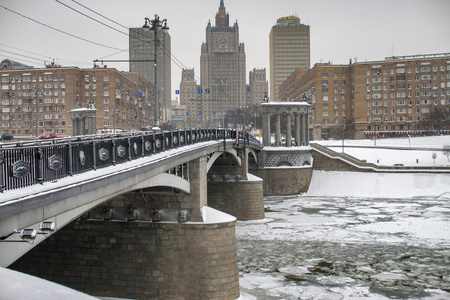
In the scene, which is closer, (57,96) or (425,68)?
(57,96)

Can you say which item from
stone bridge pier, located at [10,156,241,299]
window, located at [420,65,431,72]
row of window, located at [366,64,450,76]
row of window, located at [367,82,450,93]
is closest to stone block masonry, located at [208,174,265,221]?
stone bridge pier, located at [10,156,241,299]

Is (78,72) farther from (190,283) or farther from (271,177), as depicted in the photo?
(190,283)

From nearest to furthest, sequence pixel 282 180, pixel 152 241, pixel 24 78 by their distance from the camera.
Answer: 1. pixel 152 241
2. pixel 282 180
3. pixel 24 78

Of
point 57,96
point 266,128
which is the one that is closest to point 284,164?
point 266,128

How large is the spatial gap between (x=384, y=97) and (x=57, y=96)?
5926cm

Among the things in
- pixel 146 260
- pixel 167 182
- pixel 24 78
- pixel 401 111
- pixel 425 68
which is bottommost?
pixel 146 260

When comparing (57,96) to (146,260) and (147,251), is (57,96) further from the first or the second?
(146,260)

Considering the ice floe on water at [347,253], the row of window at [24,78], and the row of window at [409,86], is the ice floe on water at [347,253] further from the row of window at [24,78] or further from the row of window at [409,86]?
the row of window at [24,78]

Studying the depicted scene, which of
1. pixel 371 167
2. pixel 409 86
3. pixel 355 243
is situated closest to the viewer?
pixel 355 243

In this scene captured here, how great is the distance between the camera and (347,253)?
2691cm

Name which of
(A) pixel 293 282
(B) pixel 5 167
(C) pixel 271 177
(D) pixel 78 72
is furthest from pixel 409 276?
(D) pixel 78 72

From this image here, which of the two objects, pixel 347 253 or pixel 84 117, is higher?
pixel 84 117

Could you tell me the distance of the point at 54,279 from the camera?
62.6ft

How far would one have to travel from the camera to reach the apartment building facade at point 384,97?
88.4 meters
